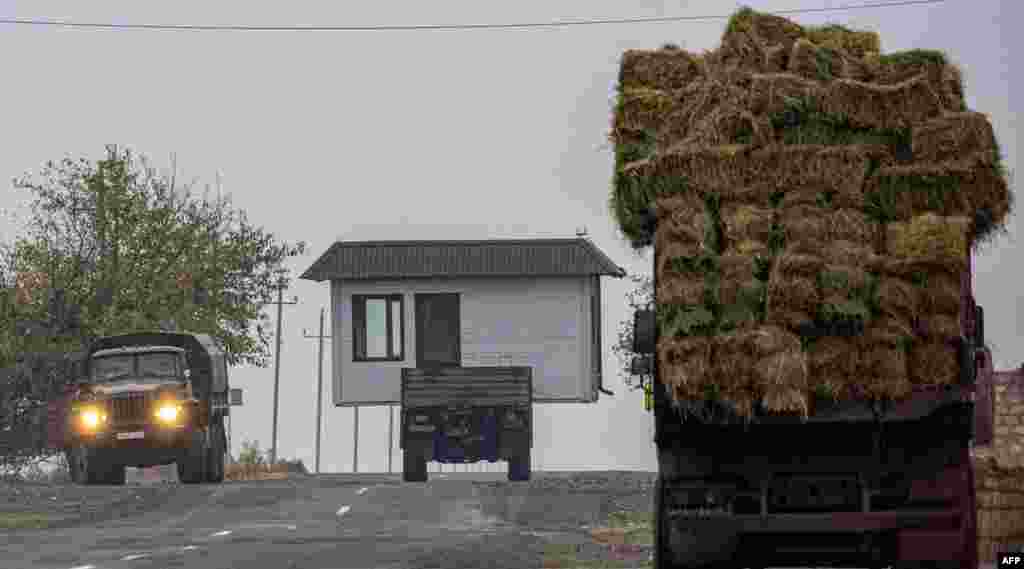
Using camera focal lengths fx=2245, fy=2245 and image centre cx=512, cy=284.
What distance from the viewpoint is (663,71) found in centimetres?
1670

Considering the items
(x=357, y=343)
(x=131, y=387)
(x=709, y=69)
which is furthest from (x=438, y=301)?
(x=709, y=69)

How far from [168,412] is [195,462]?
8.47 ft

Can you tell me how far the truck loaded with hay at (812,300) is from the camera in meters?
15.2

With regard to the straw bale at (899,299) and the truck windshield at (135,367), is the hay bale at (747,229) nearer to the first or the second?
the straw bale at (899,299)

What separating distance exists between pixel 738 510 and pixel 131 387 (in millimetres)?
27989

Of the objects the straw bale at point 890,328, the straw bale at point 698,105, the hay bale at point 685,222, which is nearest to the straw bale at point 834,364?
the straw bale at point 890,328

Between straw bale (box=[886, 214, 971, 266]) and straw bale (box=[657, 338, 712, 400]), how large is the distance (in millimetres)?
1520

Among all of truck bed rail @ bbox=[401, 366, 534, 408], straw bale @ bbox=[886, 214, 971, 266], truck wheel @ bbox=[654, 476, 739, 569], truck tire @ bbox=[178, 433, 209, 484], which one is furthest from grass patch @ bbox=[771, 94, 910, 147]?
truck bed rail @ bbox=[401, 366, 534, 408]

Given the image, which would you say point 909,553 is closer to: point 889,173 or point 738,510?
point 738,510

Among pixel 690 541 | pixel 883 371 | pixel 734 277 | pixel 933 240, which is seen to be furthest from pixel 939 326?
pixel 690 541

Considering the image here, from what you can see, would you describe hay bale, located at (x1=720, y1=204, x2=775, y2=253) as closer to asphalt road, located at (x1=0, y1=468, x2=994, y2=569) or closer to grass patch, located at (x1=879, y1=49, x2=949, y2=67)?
grass patch, located at (x1=879, y1=49, x2=949, y2=67)

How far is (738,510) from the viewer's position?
1577 centimetres

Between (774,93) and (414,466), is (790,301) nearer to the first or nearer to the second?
(774,93)

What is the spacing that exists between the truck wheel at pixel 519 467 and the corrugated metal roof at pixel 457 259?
30.7ft
